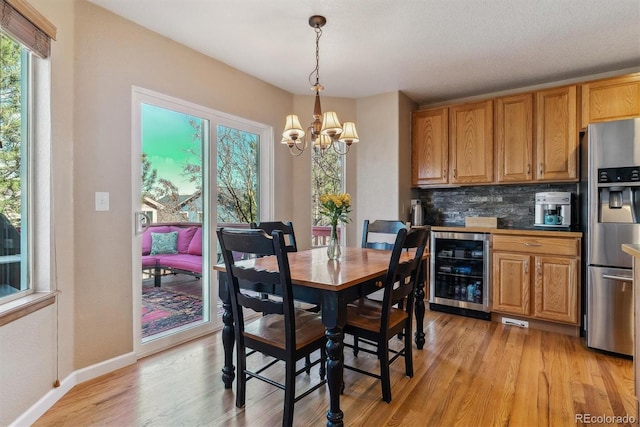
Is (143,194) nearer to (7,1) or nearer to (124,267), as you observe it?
(124,267)

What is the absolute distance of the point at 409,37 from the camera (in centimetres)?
255

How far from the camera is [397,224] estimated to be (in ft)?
→ 8.76

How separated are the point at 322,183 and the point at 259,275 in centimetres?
251

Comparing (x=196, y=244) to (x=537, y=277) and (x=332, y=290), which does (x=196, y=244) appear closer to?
(x=332, y=290)

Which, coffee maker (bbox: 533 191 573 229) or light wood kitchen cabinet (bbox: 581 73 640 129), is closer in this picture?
light wood kitchen cabinet (bbox: 581 73 640 129)

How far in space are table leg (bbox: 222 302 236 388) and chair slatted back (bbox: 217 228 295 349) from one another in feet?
0.52

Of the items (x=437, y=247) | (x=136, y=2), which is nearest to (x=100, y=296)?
(x=136, y=2)

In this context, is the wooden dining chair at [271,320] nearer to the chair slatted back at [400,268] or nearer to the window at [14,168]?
the chair slatted back at [400,268]

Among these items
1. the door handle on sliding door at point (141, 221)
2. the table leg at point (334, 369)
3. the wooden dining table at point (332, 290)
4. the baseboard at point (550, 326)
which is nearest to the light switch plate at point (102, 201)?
the door handle on sliding door at point (141, 221)

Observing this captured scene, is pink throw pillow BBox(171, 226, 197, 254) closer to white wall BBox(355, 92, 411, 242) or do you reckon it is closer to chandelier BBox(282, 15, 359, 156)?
chandelier BBox(282, 15, 359, 156)

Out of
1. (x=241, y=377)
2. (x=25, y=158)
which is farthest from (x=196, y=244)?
(x=241, y=377)

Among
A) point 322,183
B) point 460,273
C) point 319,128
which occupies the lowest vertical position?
point 460,273

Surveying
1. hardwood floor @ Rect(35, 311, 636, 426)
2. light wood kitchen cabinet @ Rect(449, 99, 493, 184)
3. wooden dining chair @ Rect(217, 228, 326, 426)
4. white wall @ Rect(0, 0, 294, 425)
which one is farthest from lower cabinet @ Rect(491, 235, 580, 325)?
white wall @ Rect(0, 0, 294, 425)

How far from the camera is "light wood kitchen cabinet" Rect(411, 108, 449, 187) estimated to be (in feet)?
12.5
